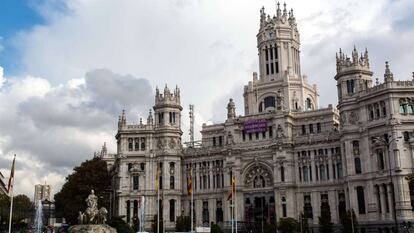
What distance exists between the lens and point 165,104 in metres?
117

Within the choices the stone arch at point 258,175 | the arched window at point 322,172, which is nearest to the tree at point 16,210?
the stone arch at point 258,175

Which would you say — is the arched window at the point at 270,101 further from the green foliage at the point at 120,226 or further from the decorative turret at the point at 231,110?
the green foliage at the point at 120,226

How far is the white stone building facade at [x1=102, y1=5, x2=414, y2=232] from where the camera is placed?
86188 mm

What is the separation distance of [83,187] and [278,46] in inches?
2165

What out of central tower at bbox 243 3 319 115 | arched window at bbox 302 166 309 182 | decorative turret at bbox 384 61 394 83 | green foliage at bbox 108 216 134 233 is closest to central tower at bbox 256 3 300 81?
central tower at bbox 243 3 319 115

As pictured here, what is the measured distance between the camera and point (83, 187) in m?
113

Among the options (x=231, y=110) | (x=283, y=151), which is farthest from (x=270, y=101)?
(x=283, y=151)

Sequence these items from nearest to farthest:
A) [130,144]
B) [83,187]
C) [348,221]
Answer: [348,221], [83,187], [130,144]

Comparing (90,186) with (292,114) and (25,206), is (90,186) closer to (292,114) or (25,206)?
(292,114)

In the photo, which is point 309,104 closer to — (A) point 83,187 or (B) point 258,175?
(B) point 258,175

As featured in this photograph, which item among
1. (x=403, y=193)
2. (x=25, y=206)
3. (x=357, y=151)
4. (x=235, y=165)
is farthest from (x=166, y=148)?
(x=25, y=206)

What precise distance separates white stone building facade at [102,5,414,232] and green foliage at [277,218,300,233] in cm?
572

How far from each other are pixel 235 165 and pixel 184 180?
47.2 feet

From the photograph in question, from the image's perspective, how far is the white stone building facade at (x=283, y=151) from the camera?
283ft
